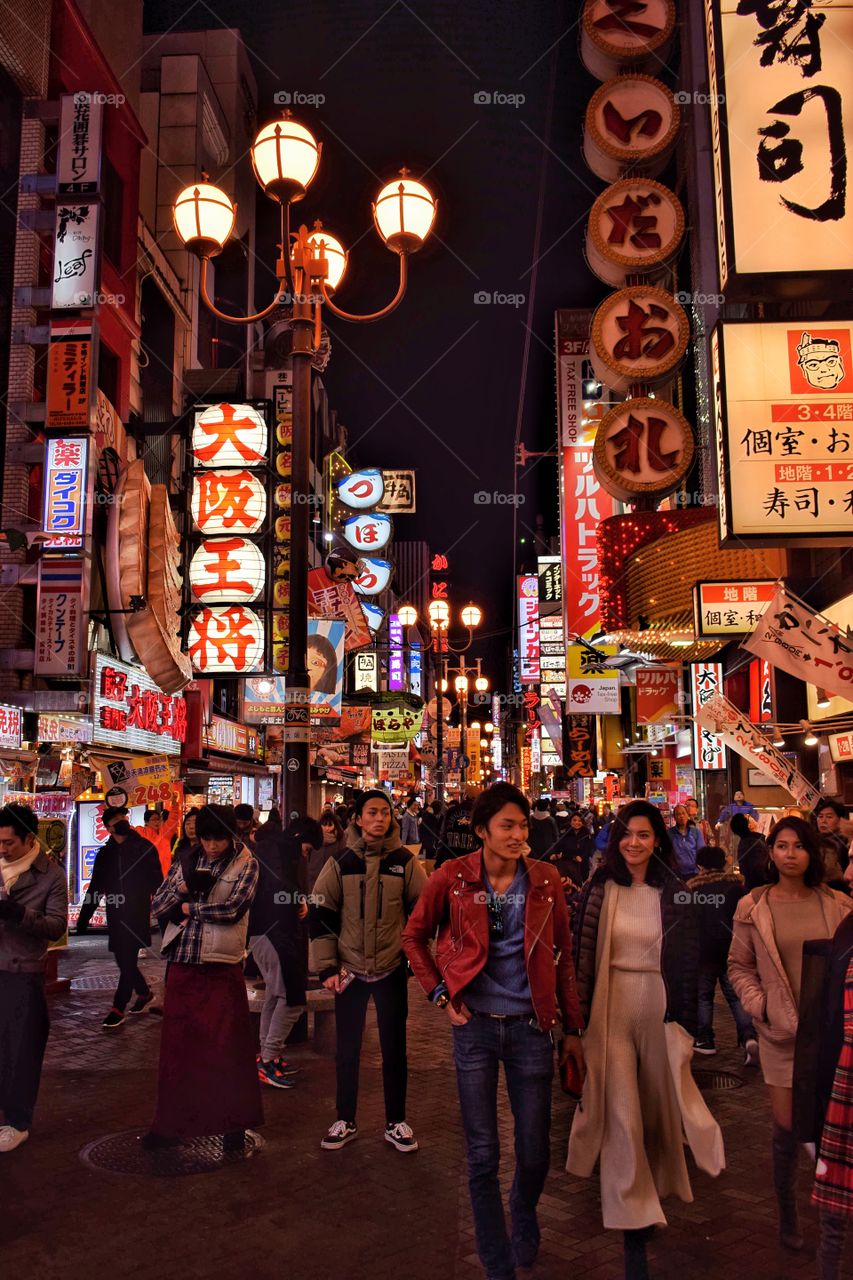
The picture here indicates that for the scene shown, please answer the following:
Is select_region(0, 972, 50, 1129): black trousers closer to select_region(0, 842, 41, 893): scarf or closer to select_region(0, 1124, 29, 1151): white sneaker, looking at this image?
select_region(0, 1124, 29, 1151): white sneaker

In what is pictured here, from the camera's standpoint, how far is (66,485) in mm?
17125

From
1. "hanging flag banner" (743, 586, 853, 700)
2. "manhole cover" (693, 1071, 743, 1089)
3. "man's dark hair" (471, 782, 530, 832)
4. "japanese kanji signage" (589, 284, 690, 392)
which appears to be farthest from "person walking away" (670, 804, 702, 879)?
"man's dark hair" (471, 782, 530, 832)

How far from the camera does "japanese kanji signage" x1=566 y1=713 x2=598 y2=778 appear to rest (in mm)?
40625

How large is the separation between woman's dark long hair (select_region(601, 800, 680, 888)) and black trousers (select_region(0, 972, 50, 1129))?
13.3ft

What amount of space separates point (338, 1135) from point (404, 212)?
29.0 feet

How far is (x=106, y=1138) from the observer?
687cm

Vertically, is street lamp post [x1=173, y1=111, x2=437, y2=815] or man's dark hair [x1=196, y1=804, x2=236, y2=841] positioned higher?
street lamp post [x1=173, y1=111, x2=437, y2=815]

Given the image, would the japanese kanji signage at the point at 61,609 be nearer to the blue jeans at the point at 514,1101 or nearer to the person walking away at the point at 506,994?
the person walking away at the point at 506,994

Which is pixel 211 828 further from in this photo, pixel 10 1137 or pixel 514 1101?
pixel 514 1101

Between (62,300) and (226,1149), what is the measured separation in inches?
589

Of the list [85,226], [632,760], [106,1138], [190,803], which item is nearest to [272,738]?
[190,803]

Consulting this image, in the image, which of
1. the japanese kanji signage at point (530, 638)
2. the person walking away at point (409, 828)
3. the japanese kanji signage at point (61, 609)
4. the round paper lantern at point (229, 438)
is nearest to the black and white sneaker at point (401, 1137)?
the japanese kanji signage at point (61, 609)

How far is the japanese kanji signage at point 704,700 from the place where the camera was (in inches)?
907

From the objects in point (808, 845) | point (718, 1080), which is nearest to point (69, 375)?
point (718, 1080)
